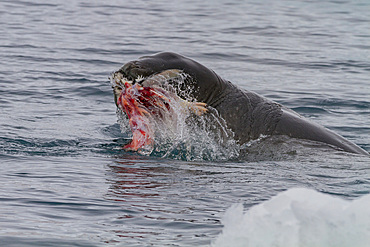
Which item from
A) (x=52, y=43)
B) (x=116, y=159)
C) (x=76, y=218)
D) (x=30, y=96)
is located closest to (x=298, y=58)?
(x=52, y=43)

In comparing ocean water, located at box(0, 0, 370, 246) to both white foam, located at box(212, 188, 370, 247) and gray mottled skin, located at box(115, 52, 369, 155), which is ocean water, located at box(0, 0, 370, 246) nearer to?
white foam, located at box(212, 188, 370, 247)

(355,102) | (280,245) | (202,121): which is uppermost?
(280,245)

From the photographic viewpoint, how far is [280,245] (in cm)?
287

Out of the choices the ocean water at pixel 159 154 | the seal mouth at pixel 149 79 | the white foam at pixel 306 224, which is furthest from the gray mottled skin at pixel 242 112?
the white foam at pixel 306 224

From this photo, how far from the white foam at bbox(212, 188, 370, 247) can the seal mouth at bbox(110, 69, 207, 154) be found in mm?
4034

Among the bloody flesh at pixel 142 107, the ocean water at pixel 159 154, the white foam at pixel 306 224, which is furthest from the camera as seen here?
the bloody flesh at pixel 142 107

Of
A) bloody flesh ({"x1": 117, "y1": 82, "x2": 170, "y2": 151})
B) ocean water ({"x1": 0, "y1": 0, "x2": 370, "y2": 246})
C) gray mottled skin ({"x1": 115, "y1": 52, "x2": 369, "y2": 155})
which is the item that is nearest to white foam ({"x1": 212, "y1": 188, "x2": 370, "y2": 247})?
ocean water ({"x1": 0, "y1": 0, "x2": 370, "y2": 246})

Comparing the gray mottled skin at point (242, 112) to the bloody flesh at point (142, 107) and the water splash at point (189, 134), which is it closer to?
the water splash at point (189, 134)

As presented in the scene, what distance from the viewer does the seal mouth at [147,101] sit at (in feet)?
22.6

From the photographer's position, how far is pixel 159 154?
7.11 m

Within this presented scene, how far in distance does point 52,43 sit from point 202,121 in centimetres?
1130

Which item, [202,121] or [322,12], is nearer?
[202,121]

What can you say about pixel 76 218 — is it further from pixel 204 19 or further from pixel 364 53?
pixel 204 19

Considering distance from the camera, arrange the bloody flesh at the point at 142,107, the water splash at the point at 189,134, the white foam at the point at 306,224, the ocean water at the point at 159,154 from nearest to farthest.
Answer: the white foam at the point at 306,224 < the ocean water at the point at 159,154 < the bloody flesh at the point at 142,107 < the water splash at the point at 189,134
